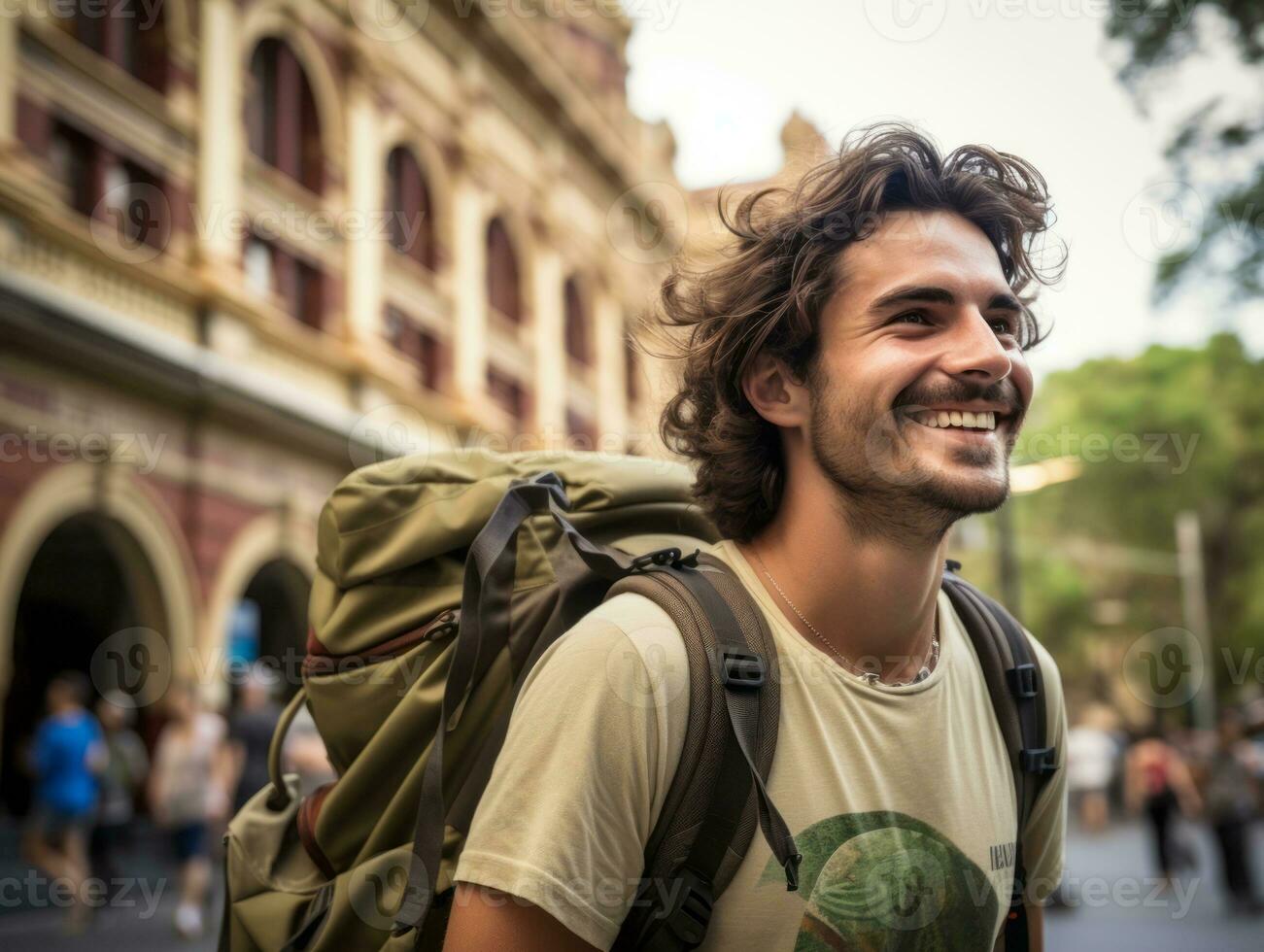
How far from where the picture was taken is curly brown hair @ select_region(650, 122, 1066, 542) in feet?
7.59

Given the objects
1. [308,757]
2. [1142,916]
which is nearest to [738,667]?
[308,757]

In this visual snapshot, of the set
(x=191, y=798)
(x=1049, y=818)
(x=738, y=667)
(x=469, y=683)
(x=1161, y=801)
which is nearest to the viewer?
(x=738, y=667)

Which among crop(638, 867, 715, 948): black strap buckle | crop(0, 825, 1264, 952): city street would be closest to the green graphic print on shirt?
crop(638, 867, 715, 948): black strap buckle

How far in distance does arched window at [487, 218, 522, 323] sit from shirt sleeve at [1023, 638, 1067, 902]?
21.7m

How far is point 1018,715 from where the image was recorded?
2328 millimetres

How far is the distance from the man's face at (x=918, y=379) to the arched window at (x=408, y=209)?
18.5 m

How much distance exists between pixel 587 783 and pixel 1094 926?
31.9 feet

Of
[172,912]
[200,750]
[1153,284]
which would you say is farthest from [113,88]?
[1153,284]

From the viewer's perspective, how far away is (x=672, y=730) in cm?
186

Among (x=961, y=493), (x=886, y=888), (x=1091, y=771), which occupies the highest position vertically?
(x=961, y=493)

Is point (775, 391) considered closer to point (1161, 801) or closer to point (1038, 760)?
point (1038, 760)

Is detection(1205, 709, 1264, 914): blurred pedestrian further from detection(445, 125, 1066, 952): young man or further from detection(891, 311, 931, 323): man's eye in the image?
detection(891, 311, 931, 323): man's eye

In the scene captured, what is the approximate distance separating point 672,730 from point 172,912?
32.9 ft

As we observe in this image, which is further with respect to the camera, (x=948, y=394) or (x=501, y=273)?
(x=501, y=273)
